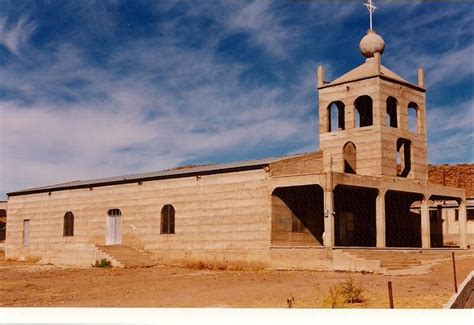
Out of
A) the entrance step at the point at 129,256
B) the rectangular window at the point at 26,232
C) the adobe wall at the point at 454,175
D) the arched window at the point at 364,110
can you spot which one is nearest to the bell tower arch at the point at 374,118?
the arched window at the point at 364,110

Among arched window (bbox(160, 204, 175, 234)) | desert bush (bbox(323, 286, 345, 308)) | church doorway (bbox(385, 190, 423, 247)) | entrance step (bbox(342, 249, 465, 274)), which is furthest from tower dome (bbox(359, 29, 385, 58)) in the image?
desert bush (bbox(323, 286, 345, 308))

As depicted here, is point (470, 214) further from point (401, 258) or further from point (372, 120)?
point (401, 258)

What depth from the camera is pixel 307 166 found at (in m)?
32.9

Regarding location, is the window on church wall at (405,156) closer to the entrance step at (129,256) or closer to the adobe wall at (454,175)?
the entrance step at (129,256)

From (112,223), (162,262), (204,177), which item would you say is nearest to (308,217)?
(204,177)

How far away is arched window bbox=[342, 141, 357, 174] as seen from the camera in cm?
3441

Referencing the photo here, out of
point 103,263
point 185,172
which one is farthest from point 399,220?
point 103,263

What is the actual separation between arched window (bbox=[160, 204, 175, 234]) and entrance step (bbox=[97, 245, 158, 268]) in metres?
1.68

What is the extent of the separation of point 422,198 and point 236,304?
65.3ft

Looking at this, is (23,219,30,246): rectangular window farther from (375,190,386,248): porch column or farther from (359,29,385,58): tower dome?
(359,29,385,58): tower dome

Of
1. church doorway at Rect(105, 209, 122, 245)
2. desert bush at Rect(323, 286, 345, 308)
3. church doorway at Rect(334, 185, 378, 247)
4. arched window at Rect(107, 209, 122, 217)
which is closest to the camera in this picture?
desert bush at Rect(323, 286, 345, 308)

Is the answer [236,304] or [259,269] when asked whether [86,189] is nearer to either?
[259,269]

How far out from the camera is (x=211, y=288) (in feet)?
69.2

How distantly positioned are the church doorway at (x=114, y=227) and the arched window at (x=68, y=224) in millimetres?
3738
